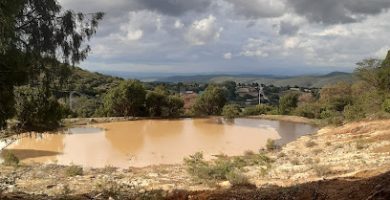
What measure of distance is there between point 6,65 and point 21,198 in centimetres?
253

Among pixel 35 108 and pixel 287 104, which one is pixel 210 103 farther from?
pixel 35 108

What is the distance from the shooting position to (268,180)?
535 inches

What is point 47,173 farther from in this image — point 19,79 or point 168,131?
point 168,131

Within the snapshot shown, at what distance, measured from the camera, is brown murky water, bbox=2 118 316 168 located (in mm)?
24953

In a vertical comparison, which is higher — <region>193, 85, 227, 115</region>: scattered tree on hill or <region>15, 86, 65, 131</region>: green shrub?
<region>15, 86, 65, 131</region>: green shrub

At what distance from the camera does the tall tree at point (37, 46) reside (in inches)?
343

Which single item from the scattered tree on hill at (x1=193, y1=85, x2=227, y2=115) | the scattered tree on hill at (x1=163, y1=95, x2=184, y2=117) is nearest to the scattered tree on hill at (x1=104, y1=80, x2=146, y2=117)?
the scattered tree on hill at (x1=163, y1=95, x2=184, y2=117)

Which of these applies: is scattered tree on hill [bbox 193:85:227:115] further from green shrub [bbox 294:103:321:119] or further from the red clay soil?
the red clay soil

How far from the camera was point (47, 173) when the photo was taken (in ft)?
59.0

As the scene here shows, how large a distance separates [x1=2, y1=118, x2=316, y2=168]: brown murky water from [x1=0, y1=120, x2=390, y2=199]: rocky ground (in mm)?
4542

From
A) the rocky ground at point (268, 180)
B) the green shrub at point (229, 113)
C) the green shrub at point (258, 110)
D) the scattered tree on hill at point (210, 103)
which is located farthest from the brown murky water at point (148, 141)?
the green shrub at point (258, 110)

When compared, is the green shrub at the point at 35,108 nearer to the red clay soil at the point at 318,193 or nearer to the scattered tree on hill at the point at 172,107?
the red clay soil at the point at 318,193

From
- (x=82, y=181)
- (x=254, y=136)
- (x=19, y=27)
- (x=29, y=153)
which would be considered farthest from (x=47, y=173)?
(x=254, y=136)

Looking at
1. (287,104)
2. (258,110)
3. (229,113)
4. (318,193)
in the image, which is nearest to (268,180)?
(318,193)
